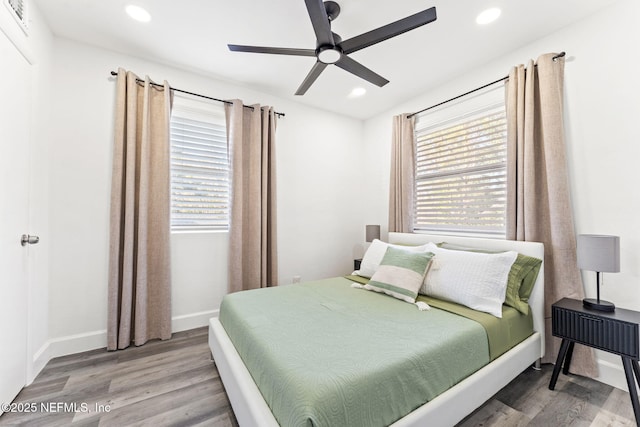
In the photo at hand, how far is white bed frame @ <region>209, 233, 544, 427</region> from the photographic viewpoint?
1209 mm

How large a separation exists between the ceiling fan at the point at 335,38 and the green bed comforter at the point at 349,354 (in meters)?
1.82

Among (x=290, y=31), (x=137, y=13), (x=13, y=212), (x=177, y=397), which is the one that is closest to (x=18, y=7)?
(x=137, y=13)

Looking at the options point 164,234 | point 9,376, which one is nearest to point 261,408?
point 9,376

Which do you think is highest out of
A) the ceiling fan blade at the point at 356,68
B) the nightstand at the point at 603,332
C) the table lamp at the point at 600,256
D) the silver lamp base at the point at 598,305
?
the ceiling fan blade at the point at 356,68

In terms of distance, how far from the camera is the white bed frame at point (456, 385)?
1.21m

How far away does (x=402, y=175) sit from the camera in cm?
332

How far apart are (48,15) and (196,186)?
66.8 inches

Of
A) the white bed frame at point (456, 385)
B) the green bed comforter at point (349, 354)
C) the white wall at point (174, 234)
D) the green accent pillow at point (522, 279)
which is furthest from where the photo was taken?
the white wall at point (174, 234)

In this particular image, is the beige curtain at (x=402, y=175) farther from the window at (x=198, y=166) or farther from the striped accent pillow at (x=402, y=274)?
the window at (x=198, y=166)

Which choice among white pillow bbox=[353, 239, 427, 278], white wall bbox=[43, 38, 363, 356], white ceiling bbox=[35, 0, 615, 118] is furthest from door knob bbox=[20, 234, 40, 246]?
white pillow bbox=[353, 239, 427, 278]

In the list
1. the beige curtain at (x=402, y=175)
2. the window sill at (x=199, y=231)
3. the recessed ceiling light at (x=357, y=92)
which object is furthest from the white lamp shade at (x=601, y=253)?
the window sill at (x=199, y=231)

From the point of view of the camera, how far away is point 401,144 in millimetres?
3373

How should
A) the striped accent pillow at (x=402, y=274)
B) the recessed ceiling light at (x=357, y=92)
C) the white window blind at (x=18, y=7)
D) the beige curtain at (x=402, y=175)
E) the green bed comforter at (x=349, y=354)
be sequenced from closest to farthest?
the green bed comforter at (x=349, y=354) → the white window blind at (x=18, y=7) → the striped accent pillow at (x=402, y=274) → the recessed ceiling light at (x=357, y=92) → the beige curtain at (x=402, y=175)

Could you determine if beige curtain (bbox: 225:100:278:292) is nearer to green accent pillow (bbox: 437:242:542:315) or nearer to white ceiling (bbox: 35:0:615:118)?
white ceiling (bbox: 35:0:615:118)
